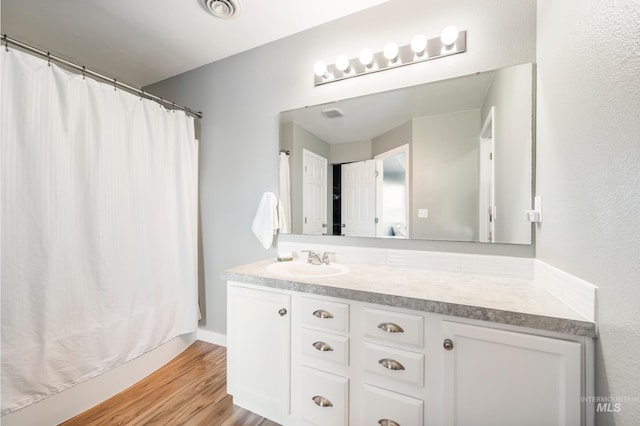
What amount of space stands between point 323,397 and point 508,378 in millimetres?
775

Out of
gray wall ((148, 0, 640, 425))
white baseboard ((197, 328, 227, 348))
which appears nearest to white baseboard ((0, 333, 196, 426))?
white baseboard ((197, 328, 227, 348))

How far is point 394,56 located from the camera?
157cm

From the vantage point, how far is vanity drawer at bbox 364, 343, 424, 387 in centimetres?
101

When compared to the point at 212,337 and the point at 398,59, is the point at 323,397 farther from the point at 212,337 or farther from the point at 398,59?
the point at 398,59

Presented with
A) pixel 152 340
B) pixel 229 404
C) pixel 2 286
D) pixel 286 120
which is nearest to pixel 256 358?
pixel 229 404

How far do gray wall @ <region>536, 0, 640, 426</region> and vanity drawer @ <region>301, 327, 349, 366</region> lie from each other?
0.83m

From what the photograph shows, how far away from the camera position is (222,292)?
2283 millimetres

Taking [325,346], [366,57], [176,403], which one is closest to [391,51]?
[366,57]

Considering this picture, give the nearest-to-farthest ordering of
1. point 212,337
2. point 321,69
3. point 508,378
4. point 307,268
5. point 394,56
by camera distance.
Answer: point 508,378
point 394,56
point 307,268
point 321,69
point 212,337

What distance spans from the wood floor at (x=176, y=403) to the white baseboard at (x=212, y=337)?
10.9 inches

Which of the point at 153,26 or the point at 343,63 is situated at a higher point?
the point at 153,26

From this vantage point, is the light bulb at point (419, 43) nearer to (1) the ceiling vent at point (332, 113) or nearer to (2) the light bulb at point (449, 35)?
(2) the light bulb at point (449, 35)

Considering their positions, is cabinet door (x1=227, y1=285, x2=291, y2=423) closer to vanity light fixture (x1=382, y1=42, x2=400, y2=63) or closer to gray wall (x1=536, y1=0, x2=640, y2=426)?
gray wall (x1=536, y1=0, x2=640, y2=426)

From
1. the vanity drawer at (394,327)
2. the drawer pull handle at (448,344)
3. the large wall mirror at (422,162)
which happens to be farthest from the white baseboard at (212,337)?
the drawer pull handle at (448,344)
